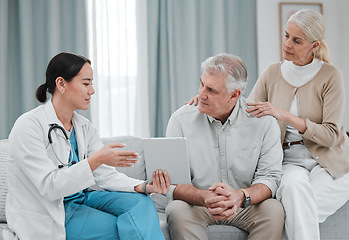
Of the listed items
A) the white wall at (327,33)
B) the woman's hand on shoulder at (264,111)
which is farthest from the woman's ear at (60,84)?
the white wall at (327,33)

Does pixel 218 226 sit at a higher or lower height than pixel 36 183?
lower

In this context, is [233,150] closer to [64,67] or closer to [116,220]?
[116,220]

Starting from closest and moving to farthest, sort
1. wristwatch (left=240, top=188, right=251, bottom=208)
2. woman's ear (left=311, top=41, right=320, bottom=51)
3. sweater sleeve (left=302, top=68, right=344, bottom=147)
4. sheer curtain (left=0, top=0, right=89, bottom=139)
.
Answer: wristwatch (left=240, top=188, right=251, bottom=208), sweater sleeve (left=302, top=68, right=344, bottom=147), woman's ear (left=311, top=41, right=320, bottom=51), sheer curtain (left=0, top=0, right=89, bottom=139)

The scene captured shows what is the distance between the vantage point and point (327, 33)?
4.12m

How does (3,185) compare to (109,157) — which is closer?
(109,157)

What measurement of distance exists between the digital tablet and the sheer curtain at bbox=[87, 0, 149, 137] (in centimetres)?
204

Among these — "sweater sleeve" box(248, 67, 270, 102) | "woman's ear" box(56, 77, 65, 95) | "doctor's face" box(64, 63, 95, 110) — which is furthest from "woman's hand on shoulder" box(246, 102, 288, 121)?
"woman's ear" box(56, 77, 65, 95)

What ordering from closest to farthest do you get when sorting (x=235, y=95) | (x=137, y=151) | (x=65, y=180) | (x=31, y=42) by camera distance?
(x=65, y=180) < (x=235, y=95) < (x=137, y=151) < (x=31, y=42)

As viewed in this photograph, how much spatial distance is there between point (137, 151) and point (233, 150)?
0.63m

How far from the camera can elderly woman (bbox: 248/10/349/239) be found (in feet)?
6.89

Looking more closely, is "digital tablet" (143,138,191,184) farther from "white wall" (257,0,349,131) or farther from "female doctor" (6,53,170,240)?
"white wall" (257,0,349,131)

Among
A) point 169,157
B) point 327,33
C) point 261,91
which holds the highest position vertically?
point 327,33

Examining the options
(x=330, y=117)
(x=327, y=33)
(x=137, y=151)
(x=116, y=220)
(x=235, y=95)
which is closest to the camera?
(x=116, y=220)

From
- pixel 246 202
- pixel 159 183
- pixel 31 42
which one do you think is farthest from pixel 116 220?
pixel 31 42
